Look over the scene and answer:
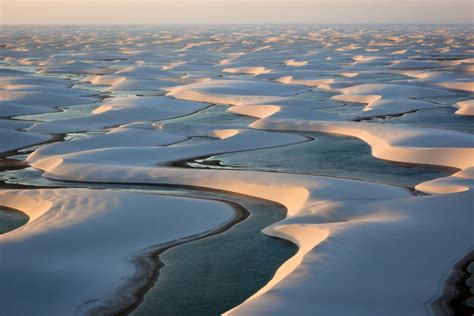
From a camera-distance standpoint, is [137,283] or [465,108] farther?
[465,108]

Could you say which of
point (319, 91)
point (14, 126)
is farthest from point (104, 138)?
point (319, 91)

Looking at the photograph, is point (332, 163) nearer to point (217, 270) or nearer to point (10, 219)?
point (217, 270)

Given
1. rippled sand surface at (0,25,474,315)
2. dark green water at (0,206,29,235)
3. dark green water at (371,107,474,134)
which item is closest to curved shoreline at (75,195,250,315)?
rippled sand surface at (0,25,474,315)

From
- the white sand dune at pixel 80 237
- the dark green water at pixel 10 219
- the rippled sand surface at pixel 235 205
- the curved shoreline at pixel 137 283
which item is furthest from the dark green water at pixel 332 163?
the dark green water at pixel 10 219

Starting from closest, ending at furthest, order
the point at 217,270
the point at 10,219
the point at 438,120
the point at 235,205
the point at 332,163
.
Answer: the point at 217,270, the point at 10,219, the point at 235,205, the point at 332,163, the point at 438,120

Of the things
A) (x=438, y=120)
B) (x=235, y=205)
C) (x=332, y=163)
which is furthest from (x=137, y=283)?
(x=438, y=120)

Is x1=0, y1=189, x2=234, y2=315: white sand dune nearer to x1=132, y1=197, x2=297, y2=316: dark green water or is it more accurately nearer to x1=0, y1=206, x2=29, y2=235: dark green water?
x1=0, y1=206, x2=29, y2=235: dark green water
